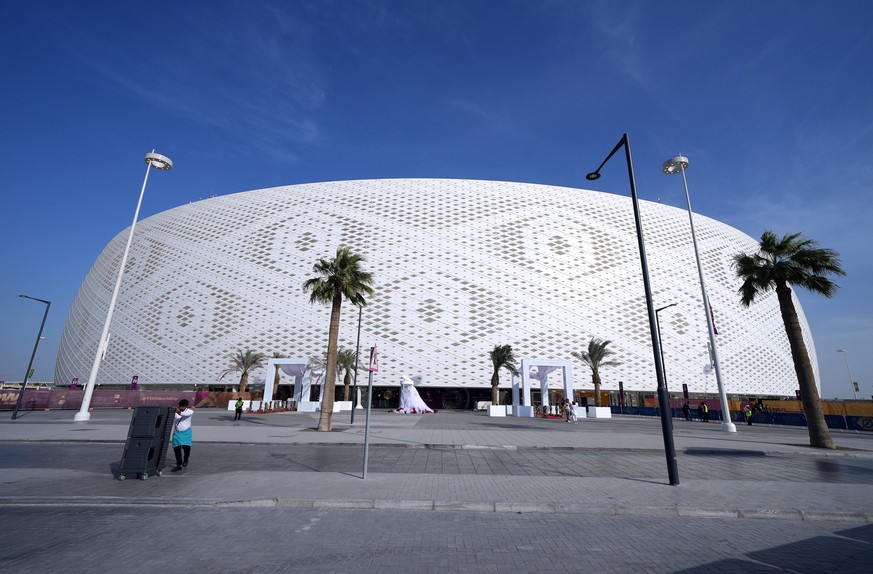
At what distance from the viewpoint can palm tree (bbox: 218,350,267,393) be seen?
4159cm

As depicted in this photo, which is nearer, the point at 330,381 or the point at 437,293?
the point at 330,381

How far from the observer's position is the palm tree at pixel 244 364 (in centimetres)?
4159

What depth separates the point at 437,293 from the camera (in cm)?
4722

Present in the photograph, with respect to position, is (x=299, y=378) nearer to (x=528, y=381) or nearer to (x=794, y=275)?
(x=528, y=381)

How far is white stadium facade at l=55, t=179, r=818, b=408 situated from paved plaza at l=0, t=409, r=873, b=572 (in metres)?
35.9

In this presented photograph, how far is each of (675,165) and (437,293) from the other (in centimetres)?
2853

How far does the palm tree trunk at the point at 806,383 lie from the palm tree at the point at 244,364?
1646 inches

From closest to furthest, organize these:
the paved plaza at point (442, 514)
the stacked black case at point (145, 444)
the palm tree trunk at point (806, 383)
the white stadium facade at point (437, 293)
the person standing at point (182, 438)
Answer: the paved plaza at point (442, 514)
the stacked black case at point (145, 444)
the person standing at point (182, 438)
the palm tree trunk at point (806, 383)
the white stadium facade at point (437, 293)

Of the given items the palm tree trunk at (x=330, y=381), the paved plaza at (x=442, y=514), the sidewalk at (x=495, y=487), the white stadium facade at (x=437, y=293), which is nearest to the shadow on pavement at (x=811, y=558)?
the paved plaza at (x=442, y=514)

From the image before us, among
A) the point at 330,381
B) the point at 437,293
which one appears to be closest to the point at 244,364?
the point at 437,293

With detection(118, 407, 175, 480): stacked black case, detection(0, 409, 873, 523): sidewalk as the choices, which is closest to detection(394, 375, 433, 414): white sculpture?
detection(0, 409, 873, 523): sidewalk

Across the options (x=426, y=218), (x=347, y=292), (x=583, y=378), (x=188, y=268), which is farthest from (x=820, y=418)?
(x=188, y=268)

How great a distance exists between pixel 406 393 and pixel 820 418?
28.0m

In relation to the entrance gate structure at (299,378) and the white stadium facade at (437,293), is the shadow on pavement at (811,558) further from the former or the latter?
the white stadium facade at (437,293)
